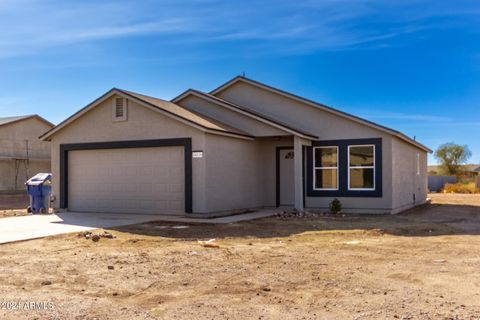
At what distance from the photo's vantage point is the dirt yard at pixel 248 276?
20.1 ft

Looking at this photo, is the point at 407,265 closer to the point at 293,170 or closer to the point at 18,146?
the point at 293,170

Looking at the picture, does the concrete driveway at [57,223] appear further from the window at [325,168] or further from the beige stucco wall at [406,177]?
the beige stucco wall at [406,177]

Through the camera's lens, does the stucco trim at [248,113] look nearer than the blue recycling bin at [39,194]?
Yes

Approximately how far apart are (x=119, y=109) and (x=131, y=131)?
1008mm

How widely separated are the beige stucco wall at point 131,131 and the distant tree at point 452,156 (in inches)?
2176

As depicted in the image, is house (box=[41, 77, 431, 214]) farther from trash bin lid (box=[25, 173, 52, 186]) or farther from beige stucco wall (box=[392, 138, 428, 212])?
trash bin lid (box=[25, 173, 52, 186])

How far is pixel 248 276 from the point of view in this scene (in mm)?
7859

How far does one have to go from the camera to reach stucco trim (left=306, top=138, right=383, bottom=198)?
18.4 m

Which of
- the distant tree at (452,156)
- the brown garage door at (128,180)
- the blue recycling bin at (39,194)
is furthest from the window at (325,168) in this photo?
the distant tree at (452,156)

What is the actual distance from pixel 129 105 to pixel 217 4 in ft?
16.3

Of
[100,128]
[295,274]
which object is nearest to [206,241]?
[295,274]

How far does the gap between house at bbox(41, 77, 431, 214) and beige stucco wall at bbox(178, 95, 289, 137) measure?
1.6 inches

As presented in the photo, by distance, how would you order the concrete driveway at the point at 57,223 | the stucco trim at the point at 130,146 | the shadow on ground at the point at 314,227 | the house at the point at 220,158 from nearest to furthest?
1. the concrete driveway at the point at 57,223
2. the shadow on ground at the point at 314,227
3. the stucco trim at the point at 130,146
4. the house at the point at 220,158

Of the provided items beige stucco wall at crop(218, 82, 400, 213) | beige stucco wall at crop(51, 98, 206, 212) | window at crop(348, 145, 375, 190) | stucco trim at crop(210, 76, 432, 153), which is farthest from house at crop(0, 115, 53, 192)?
window at crop(348, 145, 375, 190)
